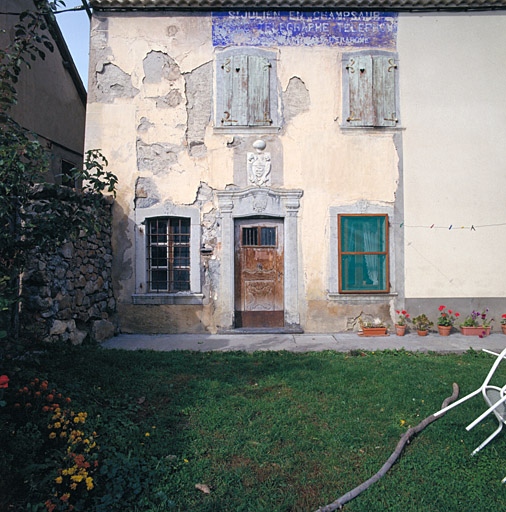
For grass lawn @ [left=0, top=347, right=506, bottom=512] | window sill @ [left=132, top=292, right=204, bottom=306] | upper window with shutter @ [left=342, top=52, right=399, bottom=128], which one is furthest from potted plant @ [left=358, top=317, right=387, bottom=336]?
upper window with shutter @ [left=342, top=52, right=399, bottom=128]

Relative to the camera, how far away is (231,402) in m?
3.83

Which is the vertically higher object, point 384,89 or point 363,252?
point 384,89

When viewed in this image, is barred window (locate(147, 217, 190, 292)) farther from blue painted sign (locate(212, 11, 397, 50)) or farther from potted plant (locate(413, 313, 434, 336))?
potted plant (locate(413, 313, 434, 336))

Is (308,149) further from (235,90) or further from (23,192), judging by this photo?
(23,192)

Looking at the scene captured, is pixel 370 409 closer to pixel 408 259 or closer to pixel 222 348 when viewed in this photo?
pixel 222 348

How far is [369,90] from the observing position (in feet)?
25.1

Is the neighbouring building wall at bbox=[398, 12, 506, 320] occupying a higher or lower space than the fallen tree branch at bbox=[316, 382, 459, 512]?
higher

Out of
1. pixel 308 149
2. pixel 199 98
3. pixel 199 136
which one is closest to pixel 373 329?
pixel 308 149

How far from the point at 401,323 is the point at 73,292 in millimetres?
5697

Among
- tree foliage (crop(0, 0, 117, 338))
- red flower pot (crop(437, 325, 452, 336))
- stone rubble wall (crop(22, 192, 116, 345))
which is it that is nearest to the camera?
tree foliage (crop(0, 0, 117, 338))

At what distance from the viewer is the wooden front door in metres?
7.60

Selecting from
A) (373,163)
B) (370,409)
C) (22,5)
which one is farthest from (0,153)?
(22,5)

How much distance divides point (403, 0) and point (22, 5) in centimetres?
757

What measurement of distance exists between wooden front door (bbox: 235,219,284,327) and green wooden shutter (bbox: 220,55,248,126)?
201 cm
